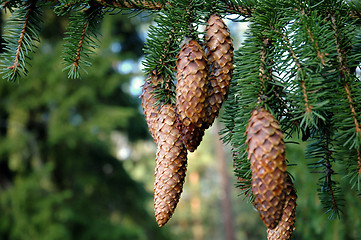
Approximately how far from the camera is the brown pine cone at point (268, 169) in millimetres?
499

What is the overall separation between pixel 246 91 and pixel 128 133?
582cm

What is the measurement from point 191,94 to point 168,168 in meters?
0.16

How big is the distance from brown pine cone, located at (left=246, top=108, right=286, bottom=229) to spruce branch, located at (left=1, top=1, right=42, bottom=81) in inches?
23.8

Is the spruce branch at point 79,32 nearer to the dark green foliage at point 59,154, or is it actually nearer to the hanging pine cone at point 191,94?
the hanging pine cone at point 191,94

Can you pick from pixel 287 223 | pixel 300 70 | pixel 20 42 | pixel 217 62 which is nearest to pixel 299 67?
pixel 300 70

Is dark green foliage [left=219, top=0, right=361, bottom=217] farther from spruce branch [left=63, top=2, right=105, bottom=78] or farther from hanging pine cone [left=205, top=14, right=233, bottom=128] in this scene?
spruce branch [left=63, top=2, right=105, bottom=78]

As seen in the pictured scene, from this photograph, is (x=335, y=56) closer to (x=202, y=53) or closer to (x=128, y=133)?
(x=202, y=53)

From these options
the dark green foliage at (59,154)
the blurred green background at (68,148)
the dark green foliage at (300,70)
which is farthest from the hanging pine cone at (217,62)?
the dark green foliage at (59,154)

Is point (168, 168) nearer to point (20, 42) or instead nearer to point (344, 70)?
point (344, 70)

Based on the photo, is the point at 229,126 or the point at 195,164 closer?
the point at 229,126

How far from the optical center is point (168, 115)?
2.15 ft

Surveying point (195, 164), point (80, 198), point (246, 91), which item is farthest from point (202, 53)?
point (195, 164)

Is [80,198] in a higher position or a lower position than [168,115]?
lower

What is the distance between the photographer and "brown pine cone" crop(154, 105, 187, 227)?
627mm
